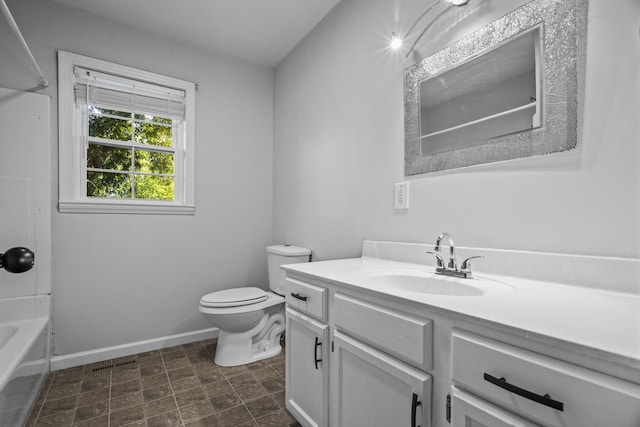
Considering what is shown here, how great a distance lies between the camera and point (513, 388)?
65cm

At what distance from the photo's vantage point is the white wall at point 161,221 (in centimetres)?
207

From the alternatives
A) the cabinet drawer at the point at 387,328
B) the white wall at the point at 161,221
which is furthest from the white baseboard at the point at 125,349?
the cabinet drawer at the point at 387,328

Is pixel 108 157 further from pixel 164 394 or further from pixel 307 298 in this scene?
pixel 307 298

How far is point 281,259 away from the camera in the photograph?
239cm

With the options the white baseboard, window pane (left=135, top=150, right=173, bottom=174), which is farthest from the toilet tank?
window pane (left=135, top=150, right=173, bottom=174)

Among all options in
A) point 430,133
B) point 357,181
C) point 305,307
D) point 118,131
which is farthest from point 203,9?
point 305,307

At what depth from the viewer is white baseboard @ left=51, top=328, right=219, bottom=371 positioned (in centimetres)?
208

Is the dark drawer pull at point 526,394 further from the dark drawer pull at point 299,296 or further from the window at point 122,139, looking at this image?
the window at point 122,139

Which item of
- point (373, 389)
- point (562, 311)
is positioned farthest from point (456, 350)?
point (373, 389)

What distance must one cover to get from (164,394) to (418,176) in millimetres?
1878

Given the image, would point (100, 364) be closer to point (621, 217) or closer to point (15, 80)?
point (15, 80)

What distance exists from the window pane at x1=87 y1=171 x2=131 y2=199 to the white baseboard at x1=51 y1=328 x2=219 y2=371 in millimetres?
1113

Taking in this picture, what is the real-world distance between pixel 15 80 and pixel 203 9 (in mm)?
1260

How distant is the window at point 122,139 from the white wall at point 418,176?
0.85 meters
